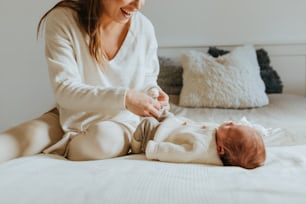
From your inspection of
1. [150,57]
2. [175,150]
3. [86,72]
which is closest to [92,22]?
[86,72]

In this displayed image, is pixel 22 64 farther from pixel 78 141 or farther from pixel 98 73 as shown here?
pixel 78 141

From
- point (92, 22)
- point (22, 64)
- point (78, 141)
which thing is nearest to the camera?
point (78, 141)

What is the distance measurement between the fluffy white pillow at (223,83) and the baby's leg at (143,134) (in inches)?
36.3

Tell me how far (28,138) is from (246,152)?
633 millimetres

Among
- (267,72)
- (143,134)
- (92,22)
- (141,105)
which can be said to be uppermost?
(92,22)

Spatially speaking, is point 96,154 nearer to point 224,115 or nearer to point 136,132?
point 136,132

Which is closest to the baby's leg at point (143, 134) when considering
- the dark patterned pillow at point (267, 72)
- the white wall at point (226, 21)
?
the dark patterned pillow at point (267, 72)

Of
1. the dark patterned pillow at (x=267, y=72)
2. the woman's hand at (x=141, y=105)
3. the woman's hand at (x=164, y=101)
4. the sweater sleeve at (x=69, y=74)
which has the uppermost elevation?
the sweater sleeve at (x=69, y=74)

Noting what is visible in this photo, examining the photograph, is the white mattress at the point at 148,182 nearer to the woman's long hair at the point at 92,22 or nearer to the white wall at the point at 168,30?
the woman's long hair at the point at 92,22

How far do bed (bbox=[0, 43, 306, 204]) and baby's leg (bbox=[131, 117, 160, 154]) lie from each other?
4 cm

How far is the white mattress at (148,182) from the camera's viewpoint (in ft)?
2.28

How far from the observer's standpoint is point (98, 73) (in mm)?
1251

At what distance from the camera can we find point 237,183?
2.50 ft

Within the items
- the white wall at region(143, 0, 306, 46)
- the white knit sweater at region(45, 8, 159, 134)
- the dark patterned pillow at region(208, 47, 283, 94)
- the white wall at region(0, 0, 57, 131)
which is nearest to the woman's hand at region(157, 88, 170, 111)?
the white knit sweater at region(45, 8, 159, 134)
